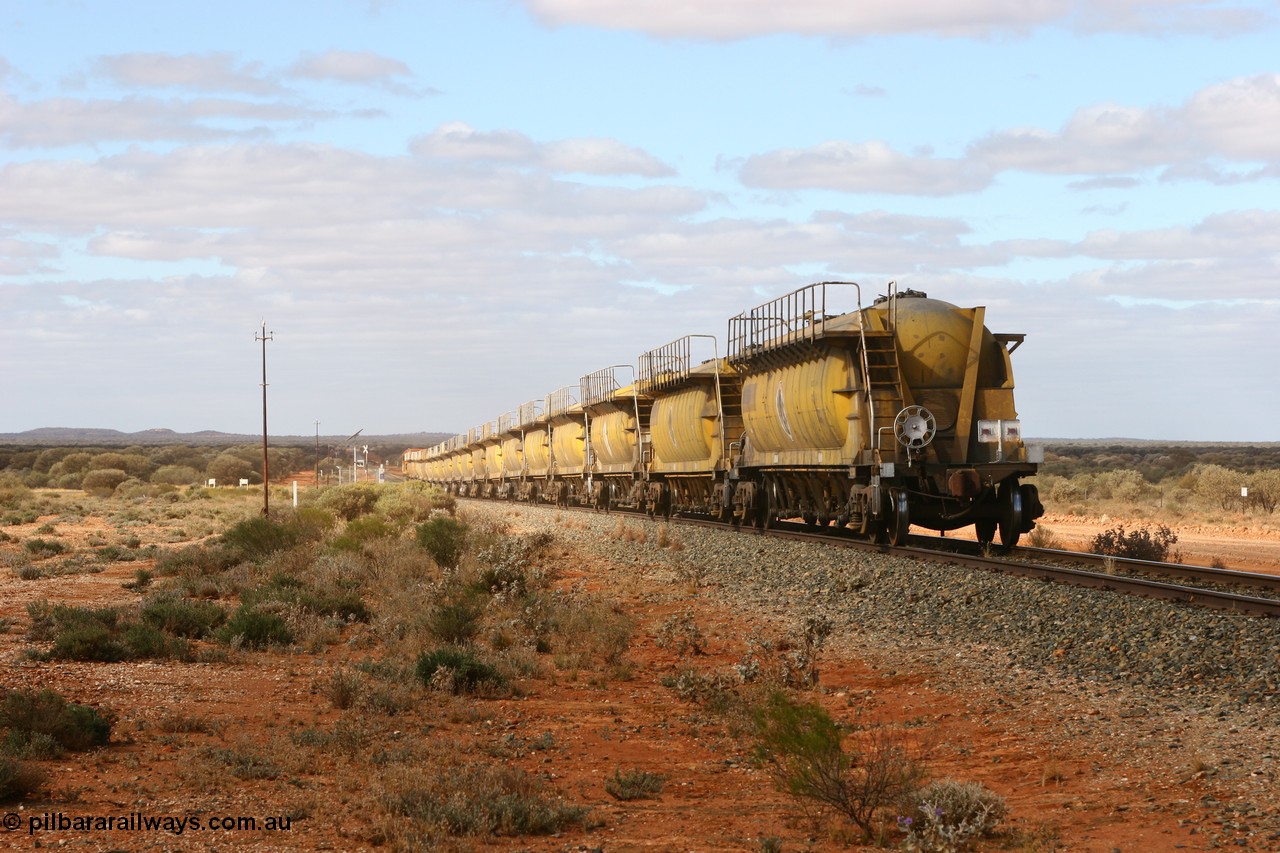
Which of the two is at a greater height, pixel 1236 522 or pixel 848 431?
pixel 848 431

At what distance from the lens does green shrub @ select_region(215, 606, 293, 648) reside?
576 inches

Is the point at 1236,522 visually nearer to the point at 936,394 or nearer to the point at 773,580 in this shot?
the point at 936,394

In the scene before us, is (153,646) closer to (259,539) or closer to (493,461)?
(259,539)

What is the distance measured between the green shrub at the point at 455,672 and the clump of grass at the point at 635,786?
347 cm

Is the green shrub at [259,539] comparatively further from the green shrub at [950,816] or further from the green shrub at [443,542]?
the green shrub at [950,816]

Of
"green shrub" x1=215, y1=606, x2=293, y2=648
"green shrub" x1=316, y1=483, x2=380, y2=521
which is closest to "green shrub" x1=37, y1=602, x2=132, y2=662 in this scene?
"green shrub" x1=215, y1=606, x2=293, y2=648

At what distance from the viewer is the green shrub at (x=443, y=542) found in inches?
941

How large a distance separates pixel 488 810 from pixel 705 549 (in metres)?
16.0

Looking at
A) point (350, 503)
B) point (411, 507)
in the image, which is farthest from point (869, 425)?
point (350, 503)

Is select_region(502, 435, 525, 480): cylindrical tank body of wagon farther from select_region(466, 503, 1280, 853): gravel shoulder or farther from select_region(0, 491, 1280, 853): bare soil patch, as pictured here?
select_region(0, 491, 1280, 853): bare soil patch

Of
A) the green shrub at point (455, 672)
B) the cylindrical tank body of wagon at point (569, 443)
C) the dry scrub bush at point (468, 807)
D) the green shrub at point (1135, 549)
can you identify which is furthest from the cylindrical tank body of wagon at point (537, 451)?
the dry scrub bush at point (468, 807)

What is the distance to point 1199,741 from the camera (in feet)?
27.5

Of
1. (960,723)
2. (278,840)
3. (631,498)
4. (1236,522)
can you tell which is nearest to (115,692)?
(278,840)

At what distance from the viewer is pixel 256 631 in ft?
48.7
